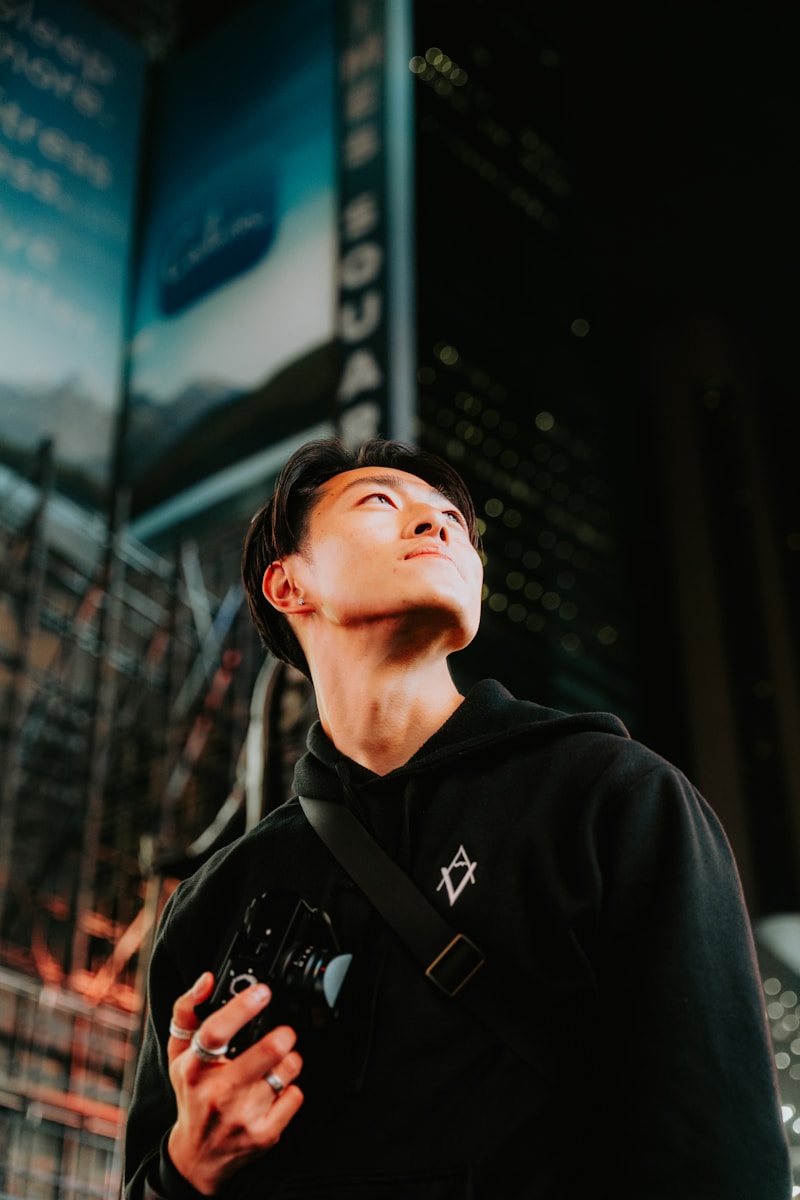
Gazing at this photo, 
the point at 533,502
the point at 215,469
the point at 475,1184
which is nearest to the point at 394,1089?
the point at 475,1184

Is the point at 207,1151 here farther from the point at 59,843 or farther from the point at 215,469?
the point at 59,843

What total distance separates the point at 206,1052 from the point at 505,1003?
362 millimetres

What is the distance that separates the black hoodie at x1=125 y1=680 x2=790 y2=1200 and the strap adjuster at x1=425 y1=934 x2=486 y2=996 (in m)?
0.03

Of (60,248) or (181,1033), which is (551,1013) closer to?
(181,1033)

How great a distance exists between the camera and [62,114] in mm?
11070

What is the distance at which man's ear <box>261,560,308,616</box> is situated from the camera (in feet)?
6.68

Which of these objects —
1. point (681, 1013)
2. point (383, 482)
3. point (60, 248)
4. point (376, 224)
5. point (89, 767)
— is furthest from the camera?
point (60, 248)

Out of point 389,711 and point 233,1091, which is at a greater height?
point 389,711

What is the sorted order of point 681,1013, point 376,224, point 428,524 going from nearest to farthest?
point 681,1013
point 428,524
point 376,224

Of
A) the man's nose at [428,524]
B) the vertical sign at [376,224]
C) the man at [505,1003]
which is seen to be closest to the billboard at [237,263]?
the vertical sign at [376,224]

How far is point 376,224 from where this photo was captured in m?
8.51

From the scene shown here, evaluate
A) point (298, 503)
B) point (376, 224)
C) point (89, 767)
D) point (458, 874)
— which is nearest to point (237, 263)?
point (376, 224)

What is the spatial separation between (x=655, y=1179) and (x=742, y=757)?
34.3m

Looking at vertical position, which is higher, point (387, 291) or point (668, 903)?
point (387, 291)
